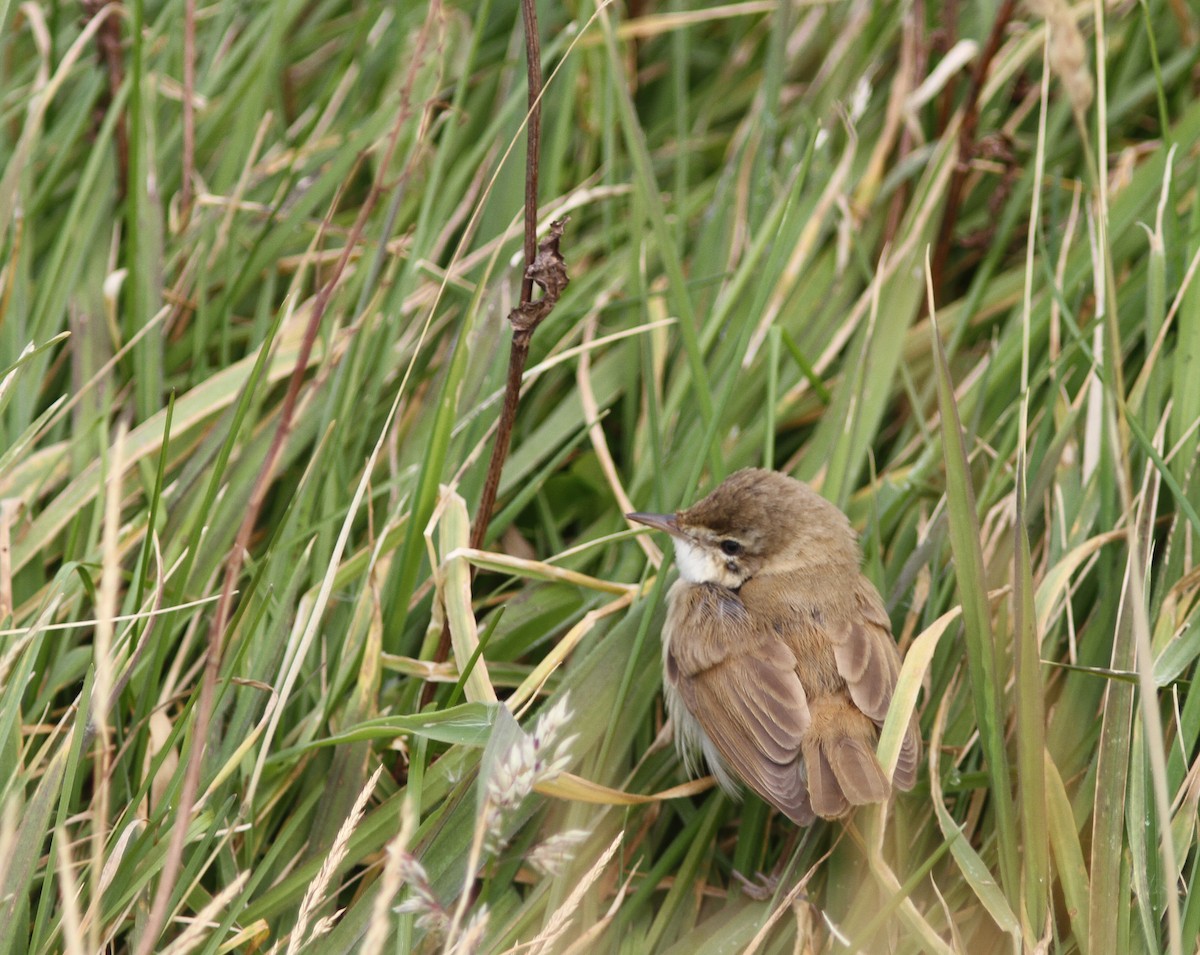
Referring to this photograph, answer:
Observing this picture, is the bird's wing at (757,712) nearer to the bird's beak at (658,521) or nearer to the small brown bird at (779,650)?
the small brown bird at (779,650)

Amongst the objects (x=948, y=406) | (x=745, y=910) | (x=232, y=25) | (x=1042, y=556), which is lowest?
(x=745, y=910)

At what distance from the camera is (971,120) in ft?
13.8

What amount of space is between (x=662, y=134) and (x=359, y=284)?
1356 mm

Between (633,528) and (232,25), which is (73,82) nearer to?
(232,25)

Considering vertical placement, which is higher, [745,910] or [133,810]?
[133,810]

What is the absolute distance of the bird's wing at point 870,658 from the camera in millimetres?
3195

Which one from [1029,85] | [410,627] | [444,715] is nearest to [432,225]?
[410,627]

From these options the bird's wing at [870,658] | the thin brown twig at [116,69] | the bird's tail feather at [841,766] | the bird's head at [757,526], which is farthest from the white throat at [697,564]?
the thin brown twig at [116,69]

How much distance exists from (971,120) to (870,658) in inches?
76.5

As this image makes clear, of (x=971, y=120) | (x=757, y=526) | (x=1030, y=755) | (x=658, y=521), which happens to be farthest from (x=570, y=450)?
(x=971, y=120)

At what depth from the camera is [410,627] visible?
348 cm

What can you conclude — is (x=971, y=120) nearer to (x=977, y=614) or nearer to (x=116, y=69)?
(x=977, y=614)

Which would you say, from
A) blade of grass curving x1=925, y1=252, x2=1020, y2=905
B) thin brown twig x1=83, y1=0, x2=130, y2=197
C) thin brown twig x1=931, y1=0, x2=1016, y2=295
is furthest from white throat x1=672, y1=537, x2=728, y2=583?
thin brown twig x1=83, y1=0, x2=130, y2=197

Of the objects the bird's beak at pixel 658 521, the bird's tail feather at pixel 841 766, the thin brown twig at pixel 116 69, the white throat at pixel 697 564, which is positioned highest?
the thin brown twig at pixel 116 69
